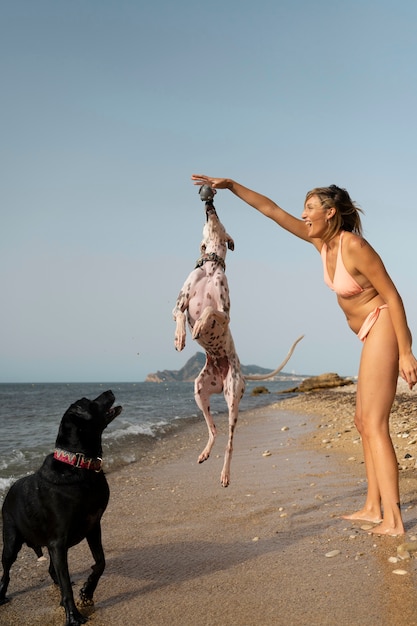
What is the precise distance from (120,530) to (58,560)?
227 cm

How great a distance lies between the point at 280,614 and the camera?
11.5ft

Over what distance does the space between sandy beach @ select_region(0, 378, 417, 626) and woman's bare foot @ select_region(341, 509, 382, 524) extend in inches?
4.0

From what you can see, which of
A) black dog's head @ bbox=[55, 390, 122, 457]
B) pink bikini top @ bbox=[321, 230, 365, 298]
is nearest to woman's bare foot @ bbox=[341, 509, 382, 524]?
pink bikini top @ bbox=[321, 230, 365, 298]

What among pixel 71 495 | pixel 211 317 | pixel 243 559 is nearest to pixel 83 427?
pixel 71 495

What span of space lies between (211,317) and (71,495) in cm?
169

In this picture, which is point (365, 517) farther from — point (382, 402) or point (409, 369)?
point (409, 369)

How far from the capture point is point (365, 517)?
5328 mm

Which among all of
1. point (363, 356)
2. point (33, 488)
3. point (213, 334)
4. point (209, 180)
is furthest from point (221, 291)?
point (33, 488)

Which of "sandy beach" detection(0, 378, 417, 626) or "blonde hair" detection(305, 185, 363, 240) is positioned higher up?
"blonde hair" detection(305, 185, 363, 240)

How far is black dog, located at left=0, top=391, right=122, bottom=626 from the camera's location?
374cm

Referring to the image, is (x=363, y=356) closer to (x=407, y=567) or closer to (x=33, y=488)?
(x=407, y=567)

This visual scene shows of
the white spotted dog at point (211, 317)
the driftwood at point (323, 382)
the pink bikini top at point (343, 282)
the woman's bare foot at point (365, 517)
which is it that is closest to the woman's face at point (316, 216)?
the pink bikini top at point (343, 282)

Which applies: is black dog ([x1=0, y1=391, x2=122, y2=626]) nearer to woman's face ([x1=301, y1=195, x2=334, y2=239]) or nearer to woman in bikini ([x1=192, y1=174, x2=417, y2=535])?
woman in bikini ([x1=192, y1=174, x2=417, y2=535])

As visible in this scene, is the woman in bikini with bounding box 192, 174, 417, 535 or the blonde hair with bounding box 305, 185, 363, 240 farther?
the blonde hair with bounding box 305, 185, 363, 240
